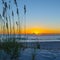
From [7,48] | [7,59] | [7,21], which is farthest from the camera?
[7,21]

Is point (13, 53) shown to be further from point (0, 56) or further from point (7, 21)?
point (7, 21)

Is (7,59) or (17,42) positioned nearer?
(7,59)

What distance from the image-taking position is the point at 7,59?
298 centimetres

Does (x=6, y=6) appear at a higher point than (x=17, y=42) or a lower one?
higher

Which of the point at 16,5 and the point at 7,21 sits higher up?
the point at 16,5

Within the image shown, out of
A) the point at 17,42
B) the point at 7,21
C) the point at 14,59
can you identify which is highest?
the point at 7,21

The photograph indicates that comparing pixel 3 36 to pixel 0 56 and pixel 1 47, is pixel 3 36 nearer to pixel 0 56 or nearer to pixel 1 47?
pixel 1 47

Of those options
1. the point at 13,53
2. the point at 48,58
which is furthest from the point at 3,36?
the point at 48,58

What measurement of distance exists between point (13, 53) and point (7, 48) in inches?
5.2

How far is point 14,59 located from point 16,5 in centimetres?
85

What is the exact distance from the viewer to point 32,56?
10.0 feet

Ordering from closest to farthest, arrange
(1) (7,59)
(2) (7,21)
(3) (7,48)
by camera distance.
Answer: (1) (7,59)
(3) (7,48)
(2) (7,21)

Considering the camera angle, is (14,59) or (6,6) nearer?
(14,59)

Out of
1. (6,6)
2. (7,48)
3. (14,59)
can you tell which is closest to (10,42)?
(7,48)
